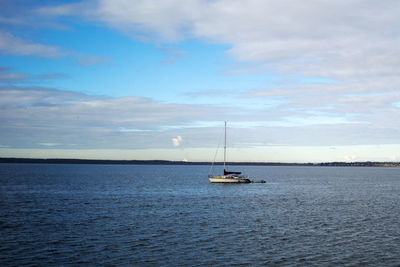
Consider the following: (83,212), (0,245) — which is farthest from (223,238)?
(83,212)

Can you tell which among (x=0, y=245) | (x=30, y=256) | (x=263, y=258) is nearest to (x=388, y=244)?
(x=263, y=258)

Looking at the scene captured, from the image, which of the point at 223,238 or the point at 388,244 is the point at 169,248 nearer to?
the point at 223,238

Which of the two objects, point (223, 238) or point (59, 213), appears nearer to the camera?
point (223, 238)

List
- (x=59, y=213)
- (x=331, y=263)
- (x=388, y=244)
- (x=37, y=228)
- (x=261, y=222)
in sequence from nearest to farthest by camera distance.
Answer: (x=331, y=263)
(x=388, y=244)
(x=37, y=228)
(x=261, y=222)
(x=59, y=213)

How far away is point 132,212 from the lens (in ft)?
162

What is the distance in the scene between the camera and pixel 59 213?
47.7 m

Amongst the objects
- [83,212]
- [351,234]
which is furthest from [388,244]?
[83,212]

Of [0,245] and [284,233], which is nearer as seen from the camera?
[0,245]

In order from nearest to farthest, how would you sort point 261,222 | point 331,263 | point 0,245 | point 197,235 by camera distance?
point 331,263
point 0,245
point 197,235
point 261,222

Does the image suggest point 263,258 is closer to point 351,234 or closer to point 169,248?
point 169,248

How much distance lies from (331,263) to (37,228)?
27.6 metres

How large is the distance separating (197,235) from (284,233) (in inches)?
332

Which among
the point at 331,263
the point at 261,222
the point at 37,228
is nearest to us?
the point at 331,263

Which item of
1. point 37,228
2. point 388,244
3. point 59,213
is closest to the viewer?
point 388,244
